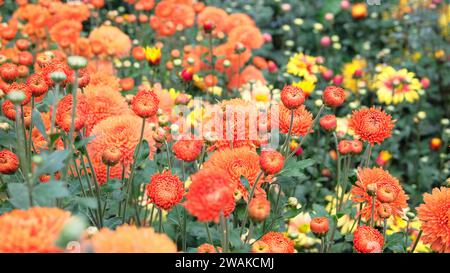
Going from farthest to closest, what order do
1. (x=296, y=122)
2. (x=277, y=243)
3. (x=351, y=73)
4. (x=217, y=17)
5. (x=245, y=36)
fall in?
(x=351, y=73) → (x=217, y=17) → (x=245, y=36) → (x=296, y=122) → (x=277, y=243)

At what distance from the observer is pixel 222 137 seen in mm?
1641

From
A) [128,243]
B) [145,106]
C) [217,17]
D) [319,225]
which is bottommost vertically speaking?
[319,225]

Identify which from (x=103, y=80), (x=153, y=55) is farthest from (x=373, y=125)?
(x=153, y=55)

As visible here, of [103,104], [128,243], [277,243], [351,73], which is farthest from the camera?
[351,73]

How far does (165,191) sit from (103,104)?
0.61m

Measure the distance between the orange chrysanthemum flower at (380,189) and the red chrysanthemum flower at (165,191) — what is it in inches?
20.4

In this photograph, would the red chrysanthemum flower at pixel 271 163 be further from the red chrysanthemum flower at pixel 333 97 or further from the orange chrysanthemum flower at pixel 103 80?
the orange chrysanthemum flower at pixel 103 80

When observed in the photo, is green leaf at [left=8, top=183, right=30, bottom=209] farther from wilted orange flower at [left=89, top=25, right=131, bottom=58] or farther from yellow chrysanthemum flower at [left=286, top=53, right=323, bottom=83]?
yellow chrysanthemum flower at [left=286, top=53, right=323, bottom=83]

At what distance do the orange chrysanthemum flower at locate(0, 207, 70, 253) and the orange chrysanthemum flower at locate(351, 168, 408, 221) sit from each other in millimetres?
849

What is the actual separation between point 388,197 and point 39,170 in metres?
0.85

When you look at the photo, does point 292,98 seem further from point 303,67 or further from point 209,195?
point 303,67

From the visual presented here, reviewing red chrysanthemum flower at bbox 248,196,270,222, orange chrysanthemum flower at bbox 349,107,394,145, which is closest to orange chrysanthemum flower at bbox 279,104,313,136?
orange chrysanthemum flower at bbox 349,107,394,145

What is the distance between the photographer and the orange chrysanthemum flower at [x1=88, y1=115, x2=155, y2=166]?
159cm

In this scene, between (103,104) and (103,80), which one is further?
(103,80)
